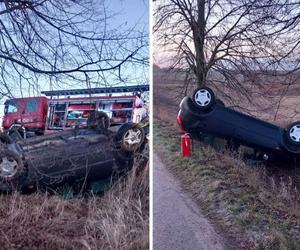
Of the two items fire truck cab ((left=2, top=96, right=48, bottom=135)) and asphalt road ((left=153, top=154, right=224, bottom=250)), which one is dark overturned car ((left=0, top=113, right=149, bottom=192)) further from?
asphalt road ((left=153, top=154, right=224, bottom=250))

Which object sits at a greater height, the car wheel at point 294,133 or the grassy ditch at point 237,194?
the car wheel at point 294,133

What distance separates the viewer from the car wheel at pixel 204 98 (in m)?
2.99

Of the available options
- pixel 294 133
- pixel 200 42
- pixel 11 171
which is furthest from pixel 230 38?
pixel 11 171

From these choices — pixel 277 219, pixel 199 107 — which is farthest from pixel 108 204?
pixel 277 219

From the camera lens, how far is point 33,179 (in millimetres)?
2811

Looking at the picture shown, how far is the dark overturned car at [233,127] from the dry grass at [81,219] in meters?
0.50

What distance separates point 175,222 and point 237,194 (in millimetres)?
451

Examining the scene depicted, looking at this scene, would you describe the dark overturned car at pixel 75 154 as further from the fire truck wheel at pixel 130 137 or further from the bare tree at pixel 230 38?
the bare tree at pixel 230 38

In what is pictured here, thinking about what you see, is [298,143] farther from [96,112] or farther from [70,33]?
[70,33]

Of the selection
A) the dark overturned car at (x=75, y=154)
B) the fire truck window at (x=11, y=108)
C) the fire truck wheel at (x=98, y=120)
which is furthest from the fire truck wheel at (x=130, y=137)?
the fire truck window at (x=11, y=108)

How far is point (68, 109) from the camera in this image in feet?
9.41

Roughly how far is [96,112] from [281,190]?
1.32 m

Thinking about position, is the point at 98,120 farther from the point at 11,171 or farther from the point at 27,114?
the point at 11,171

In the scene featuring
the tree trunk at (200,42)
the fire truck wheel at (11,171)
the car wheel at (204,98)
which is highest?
the tree trunk at (200,42)
